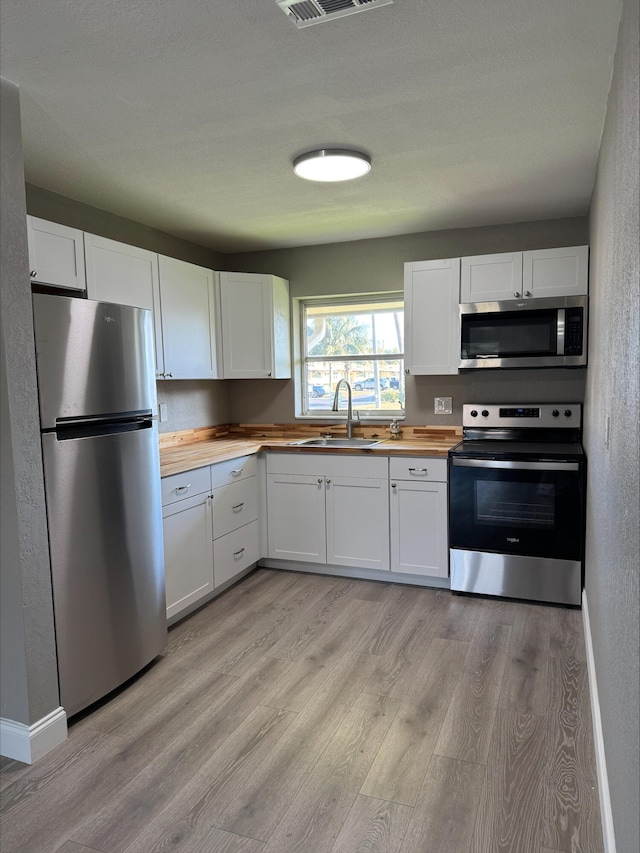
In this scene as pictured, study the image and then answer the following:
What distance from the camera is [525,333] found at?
3590mm

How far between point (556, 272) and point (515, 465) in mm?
1225

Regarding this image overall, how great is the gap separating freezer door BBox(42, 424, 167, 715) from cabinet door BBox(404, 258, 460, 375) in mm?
1939

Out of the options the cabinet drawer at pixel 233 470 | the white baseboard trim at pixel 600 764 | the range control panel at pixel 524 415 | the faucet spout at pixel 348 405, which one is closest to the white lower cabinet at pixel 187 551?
the cabinet drawer at pixel 233 470

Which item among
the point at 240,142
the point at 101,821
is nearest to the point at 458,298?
the point at 240,142

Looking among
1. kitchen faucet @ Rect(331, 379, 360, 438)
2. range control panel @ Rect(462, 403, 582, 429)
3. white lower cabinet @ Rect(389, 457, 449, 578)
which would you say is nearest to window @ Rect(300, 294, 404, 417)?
kitchen faucet @ Rect(331, 379, 360, 438)

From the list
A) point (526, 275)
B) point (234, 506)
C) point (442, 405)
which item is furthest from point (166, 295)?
point (526, 275)

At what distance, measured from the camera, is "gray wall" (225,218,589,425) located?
3.85m

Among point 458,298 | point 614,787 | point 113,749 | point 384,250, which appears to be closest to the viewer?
point 614,787

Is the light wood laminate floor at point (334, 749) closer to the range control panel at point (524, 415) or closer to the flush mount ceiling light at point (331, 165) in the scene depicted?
the range control panel at point (524, 415)

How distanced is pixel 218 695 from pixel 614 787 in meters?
1.56

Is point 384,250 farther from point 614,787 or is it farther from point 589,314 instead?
point 614,787

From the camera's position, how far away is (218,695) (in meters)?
2.49

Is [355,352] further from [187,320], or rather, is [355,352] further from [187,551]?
A: [187,551]

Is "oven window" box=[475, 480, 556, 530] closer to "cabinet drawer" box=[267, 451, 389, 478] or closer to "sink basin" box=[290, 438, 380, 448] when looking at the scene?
"cabinet drawer" box=[267, 451, 389, 478]
